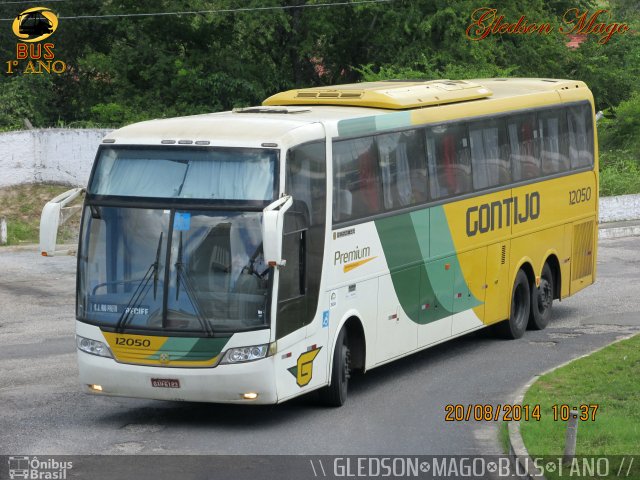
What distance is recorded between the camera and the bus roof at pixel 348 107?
13.3 m

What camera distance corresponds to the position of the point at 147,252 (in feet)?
42.2

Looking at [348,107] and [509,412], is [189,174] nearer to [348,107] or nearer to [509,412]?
[348,107]

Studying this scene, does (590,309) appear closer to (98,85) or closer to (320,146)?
(320,146)

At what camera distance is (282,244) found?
12938 mm

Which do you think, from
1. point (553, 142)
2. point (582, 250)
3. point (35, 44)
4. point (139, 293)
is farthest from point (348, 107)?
point (35, 44)

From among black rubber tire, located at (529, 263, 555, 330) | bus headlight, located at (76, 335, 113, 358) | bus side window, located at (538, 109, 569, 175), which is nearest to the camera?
bus headlight, located at (76, 335, 113, 358)

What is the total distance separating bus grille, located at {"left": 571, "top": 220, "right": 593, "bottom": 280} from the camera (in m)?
21.3

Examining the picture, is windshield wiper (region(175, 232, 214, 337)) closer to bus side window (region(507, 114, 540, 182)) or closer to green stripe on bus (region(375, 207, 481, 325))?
green stripe on bus (region(375, 207, 481, 325))

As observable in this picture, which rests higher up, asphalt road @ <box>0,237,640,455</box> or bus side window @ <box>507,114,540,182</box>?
bus side window @ <box>507,114,540,182</box>

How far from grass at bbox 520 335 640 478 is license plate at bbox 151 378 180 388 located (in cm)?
351

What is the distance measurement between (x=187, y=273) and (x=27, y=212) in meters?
26.3

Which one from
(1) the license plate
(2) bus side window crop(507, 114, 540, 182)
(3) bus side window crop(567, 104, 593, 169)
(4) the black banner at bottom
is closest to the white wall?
(3) bus side window crop(567, 104, 593, 169)

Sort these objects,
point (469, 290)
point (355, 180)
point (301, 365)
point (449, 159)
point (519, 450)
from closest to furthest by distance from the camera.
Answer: point (519, 450) < point (301, 365) < point (355, 180) < point (449, 159) < point (469, 290)

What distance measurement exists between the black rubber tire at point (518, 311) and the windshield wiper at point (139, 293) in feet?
25.7
